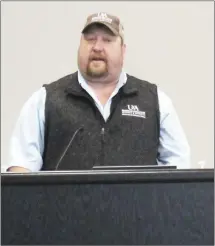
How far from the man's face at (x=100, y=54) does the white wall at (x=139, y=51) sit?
545 millimetres

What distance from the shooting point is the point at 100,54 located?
190 centimetres

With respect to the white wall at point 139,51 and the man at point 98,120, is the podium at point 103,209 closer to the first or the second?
the man at point 98,120

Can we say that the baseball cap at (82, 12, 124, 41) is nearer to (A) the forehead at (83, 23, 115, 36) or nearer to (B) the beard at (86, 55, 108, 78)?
(A) the forehead at (83, 23, 115, 36)

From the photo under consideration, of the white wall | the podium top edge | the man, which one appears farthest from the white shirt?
the podium top edge

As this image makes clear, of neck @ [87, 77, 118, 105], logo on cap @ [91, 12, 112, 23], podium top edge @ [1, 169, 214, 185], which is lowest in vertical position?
podium top edge @ [1, 169, 214, 185]

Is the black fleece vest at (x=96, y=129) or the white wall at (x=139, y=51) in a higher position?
the white wall at (x=139, y=51)

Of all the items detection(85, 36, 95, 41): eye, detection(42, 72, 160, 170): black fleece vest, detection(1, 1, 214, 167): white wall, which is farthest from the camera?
detection(1, 1, 214, 167): white wall

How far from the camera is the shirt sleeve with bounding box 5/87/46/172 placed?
183cm

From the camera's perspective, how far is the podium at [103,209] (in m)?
1.13

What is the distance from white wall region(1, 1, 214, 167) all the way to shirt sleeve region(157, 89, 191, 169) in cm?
51

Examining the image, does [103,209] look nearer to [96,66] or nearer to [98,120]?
[98,120]

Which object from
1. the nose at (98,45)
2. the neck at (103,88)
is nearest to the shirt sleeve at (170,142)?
the neck at (103,88)

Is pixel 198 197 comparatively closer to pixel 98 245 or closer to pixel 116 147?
pixel 98 245

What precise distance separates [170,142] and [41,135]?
17.6 inches
